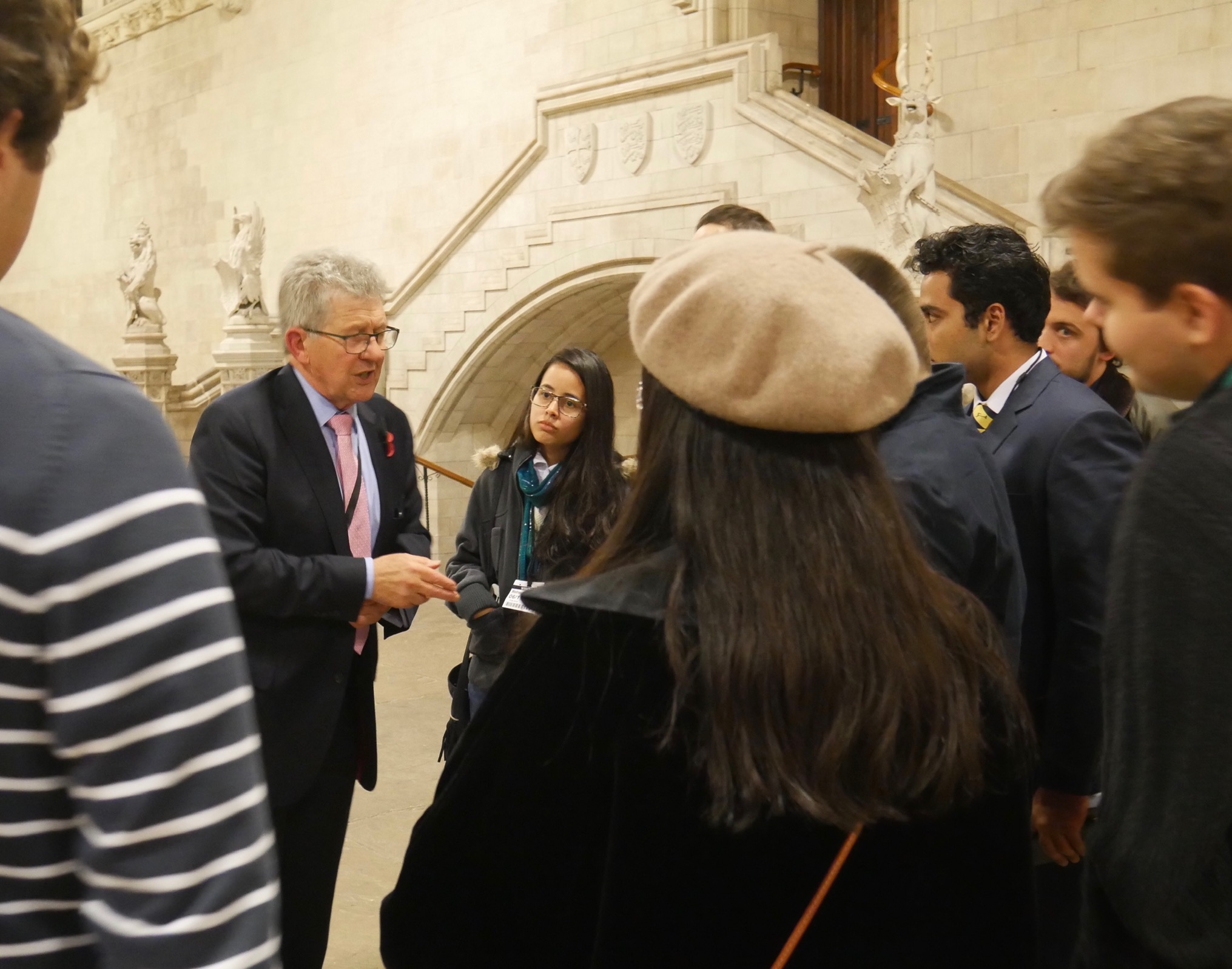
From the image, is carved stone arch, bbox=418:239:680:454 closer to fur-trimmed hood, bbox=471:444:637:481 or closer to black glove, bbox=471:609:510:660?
fur-trimmed hood, bbox=471:444:637:481

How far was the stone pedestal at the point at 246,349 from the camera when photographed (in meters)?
12.0

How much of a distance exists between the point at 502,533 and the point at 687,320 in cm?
261

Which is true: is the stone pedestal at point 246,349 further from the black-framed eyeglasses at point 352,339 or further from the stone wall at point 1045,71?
the black-framed eyeglasses at point 352,339

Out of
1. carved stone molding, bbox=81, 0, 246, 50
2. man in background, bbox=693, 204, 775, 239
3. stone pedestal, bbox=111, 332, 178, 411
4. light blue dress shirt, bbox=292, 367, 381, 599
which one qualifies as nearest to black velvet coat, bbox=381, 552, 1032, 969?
light blue dress shirt, bbox=292, 367, 381, 599

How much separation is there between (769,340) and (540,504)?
2.59m

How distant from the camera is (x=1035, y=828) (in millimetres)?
2443

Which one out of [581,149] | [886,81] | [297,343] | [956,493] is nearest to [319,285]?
[297,343]

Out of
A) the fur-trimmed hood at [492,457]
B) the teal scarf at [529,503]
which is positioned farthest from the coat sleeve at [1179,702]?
the fur-trimmed hood at [492,457]

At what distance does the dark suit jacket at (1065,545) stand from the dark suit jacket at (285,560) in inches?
55.3

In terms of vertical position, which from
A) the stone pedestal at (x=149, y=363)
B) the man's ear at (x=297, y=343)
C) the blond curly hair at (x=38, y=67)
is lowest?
the stone pedestal at (x=149, y=363)

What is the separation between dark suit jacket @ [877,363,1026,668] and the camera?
200cm

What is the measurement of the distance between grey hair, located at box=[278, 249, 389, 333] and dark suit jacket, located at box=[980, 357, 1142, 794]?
4.75 feet

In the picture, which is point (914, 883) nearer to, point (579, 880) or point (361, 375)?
point (579, 880)

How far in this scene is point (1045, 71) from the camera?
833 cm
